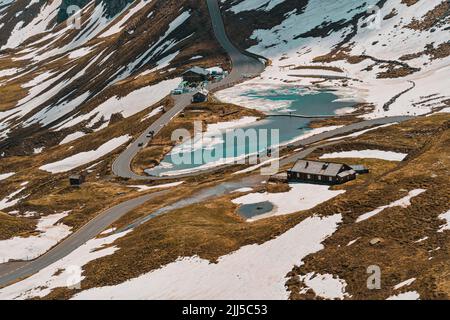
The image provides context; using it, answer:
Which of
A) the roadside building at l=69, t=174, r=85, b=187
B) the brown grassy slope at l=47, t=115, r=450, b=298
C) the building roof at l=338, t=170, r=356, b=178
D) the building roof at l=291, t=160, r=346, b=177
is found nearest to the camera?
the brown grassy slope at l=47, t=115, r=450, b=298

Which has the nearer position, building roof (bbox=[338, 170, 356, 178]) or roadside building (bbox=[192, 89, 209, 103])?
building roof (bbox=[338, 170, 356, 178])

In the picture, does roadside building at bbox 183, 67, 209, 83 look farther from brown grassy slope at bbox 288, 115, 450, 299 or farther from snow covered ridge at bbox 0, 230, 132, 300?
brown grassy slope at bbox 288, 115, 450, 299

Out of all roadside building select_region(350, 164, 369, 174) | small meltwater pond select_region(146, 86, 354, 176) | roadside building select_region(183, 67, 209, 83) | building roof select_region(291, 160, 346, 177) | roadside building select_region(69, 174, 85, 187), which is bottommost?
small meltwater pond select_region(146, 86, 354, 176)

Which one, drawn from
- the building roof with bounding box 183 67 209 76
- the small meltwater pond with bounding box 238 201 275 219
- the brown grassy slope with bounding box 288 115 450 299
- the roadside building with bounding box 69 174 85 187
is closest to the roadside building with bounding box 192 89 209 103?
the building roof with bounding box 183 67 209 76

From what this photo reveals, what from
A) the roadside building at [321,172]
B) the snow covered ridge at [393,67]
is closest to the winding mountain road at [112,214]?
the roadside building at [321,172]

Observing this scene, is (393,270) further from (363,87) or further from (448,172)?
(363,87)

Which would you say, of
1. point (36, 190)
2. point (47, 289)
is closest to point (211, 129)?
point (36, 190)
